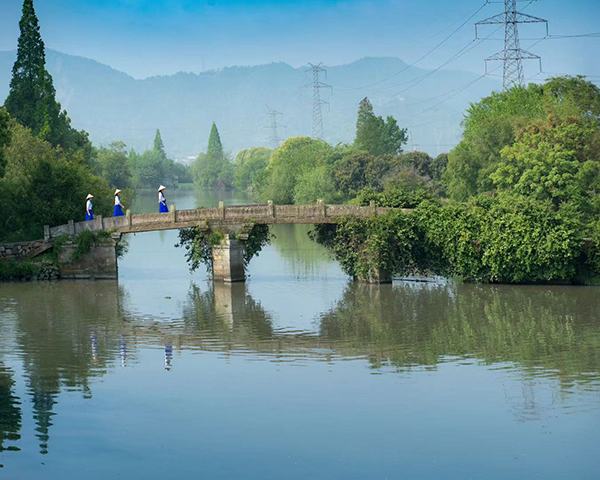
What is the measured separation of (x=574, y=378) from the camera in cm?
2475

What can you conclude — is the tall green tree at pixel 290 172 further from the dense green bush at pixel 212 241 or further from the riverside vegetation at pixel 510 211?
the dense green bush at pixel 212 241

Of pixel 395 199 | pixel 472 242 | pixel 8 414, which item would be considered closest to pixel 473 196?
pixel 395 199

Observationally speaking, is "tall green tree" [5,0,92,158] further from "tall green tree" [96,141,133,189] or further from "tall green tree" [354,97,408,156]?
"tall green tree" [354,97,408,156]

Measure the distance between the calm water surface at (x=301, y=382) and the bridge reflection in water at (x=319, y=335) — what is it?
0.30ft

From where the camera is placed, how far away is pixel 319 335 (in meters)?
32.0

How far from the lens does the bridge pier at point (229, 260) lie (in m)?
42.4

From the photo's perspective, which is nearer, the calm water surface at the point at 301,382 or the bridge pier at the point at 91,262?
the calm water surface at the point at 301,382

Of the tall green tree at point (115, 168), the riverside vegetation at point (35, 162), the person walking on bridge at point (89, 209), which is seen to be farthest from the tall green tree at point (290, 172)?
the person walking on bridge at point (89, 209)

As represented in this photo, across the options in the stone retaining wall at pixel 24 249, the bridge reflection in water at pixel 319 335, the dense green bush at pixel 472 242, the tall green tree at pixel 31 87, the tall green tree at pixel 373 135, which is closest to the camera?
the bridge reflection in water at pixel 319 335

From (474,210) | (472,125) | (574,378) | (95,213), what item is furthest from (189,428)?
(472,125)

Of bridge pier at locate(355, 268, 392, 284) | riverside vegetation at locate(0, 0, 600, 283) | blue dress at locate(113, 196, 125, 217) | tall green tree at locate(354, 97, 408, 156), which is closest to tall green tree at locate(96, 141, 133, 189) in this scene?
tall green tree at locate(354, 97, 408, 156)

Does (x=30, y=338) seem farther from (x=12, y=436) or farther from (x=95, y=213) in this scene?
(x=95, y=213)

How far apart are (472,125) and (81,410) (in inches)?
2226

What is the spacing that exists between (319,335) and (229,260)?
11635 mm
